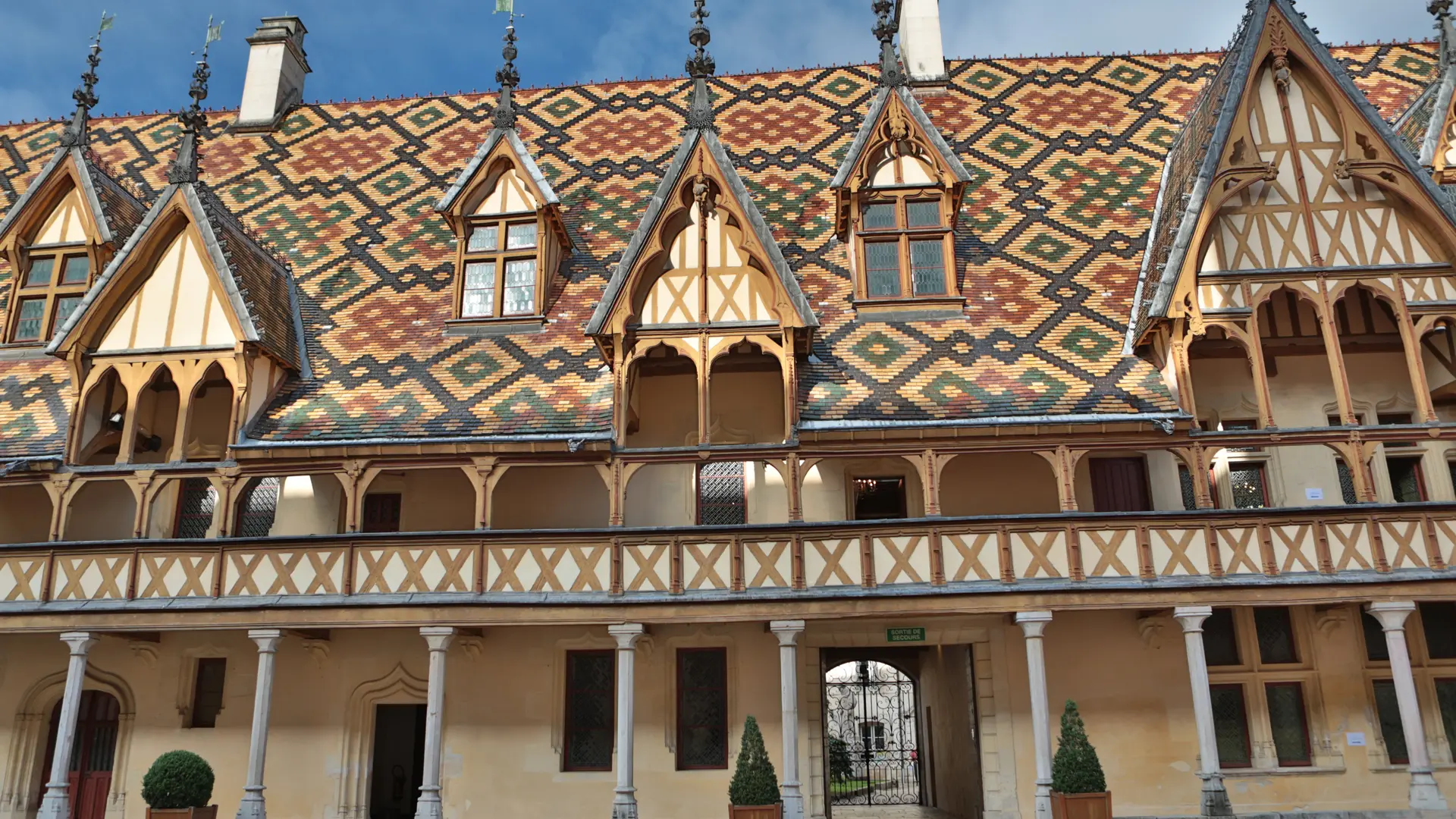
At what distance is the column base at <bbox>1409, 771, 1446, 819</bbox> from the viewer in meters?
12.5

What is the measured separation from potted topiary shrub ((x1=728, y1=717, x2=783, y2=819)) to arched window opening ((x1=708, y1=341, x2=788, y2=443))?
4.38 metres

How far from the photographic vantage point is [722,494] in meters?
15.6

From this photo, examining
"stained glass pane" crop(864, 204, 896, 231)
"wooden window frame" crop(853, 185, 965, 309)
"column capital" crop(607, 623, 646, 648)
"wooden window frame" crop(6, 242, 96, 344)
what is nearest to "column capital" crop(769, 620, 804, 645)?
"column capital" crop(607, 623, 646, 648)

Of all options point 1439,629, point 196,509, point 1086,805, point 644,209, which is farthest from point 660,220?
point 1439,629

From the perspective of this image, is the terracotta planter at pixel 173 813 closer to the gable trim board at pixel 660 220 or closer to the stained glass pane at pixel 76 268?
the gable trim board at pixel 660 220

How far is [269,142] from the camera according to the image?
22406mm

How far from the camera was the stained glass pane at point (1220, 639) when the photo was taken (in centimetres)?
1505

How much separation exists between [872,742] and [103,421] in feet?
80.7

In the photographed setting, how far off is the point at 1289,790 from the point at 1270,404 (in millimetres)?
4944

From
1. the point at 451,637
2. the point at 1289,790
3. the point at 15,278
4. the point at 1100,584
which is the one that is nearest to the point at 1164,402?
the point at 1100,584

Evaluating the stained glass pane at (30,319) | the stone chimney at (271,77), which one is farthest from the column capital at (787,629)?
the stone chimney at (271,77)

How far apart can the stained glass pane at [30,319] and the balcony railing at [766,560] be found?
184 inches

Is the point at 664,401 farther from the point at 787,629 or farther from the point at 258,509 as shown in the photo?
the point at 258,509

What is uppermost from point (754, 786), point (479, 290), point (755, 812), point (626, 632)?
point (479, 290)
